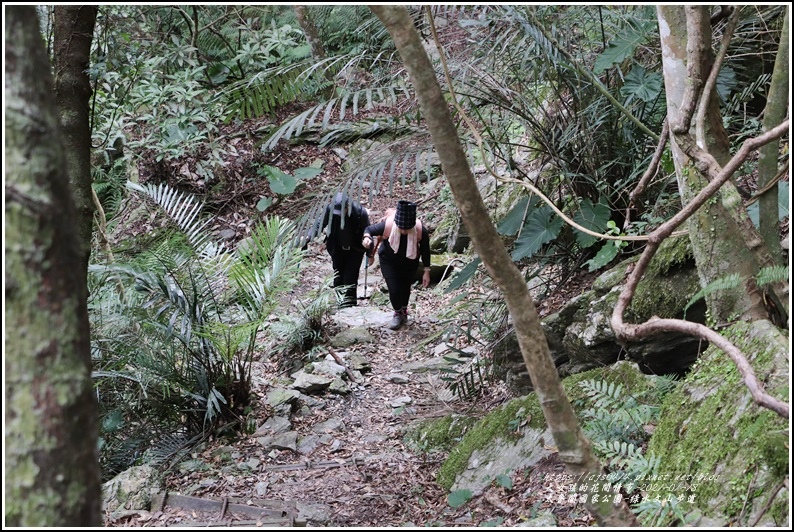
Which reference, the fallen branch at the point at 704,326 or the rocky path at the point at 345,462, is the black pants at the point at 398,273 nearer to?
the rocky path at the point at 345,462

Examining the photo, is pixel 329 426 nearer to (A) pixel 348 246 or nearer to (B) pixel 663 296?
(B) pixel 663 296

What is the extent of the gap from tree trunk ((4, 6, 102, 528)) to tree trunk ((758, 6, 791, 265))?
2.21 m

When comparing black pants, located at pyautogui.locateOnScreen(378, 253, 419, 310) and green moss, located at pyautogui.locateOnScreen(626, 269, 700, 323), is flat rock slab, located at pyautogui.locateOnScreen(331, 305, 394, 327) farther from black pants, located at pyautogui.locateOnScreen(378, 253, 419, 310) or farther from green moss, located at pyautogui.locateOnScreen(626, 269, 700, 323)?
green moss, located at pyautogui.locateOnScreen(626, 269, 700, 323)

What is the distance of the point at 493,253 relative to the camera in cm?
171

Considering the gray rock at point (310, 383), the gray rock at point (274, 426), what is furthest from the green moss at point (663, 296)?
the gray rock at point (310, 383)

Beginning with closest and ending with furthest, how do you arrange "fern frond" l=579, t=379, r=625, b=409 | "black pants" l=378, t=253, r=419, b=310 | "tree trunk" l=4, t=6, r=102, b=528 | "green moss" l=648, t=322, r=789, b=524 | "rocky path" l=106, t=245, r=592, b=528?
"tree trunk" l=4, t=6, r=102, b=528, "green moss" l=648, t=322, r=789, b=524, "fern frond" l=579, t=379, r=625, b=409, "rocky path" l=106, t=245, r=592, b=528, "black pants" l=378, t=253, r=419, b=310

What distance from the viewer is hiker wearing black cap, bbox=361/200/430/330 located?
645cm

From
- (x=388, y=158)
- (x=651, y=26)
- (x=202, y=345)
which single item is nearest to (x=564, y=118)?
(x=651, y=26)

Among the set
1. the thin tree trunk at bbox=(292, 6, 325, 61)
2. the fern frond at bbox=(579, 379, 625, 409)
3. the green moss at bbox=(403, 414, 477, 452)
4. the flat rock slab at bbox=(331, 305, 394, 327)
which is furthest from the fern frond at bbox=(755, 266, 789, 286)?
the thin tree trunk at bbox=(292, 6, 325, 61)

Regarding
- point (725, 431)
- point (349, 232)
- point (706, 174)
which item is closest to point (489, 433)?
point (725, 431)

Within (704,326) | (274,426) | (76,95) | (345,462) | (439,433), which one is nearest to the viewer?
(704,326)

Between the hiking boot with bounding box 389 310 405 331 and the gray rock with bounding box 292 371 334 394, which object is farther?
the hiking boot with bounding box 389 310 405 331

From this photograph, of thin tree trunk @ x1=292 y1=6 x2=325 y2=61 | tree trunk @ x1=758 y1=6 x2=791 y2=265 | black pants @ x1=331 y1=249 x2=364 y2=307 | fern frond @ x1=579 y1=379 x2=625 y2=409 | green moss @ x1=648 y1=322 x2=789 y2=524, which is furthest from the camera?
thin tree trunk @ x1=292 y1=6 x2=325 y2=61

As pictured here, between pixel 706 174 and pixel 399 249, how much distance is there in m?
4.43
